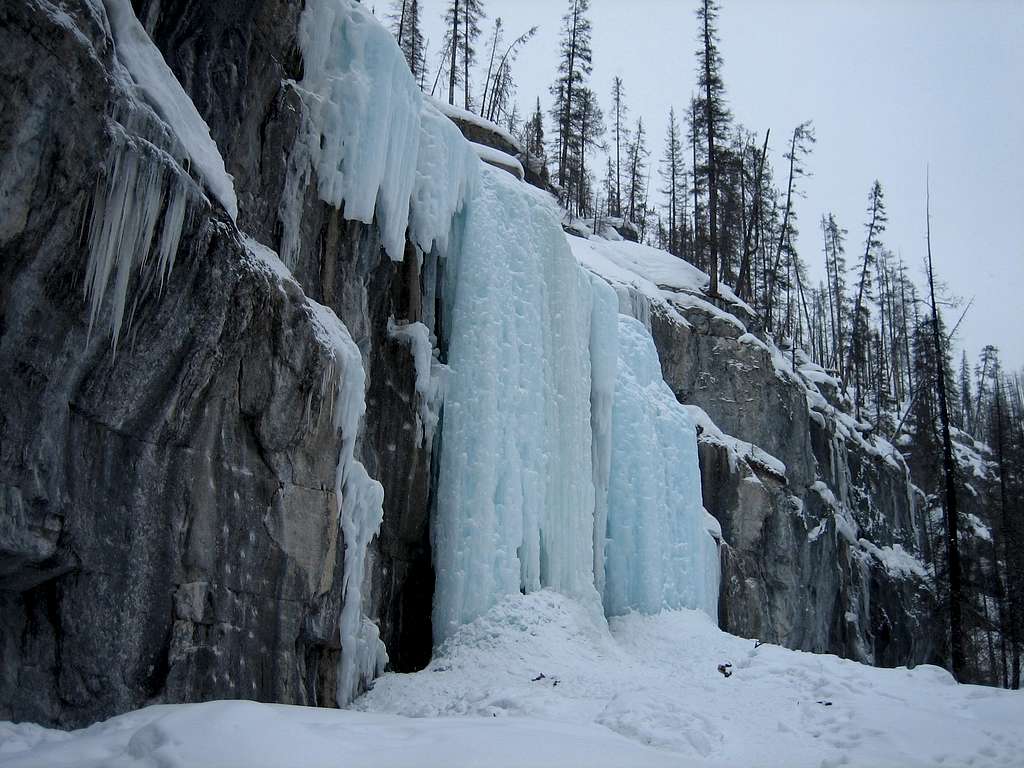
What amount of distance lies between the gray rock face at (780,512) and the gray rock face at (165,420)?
12099 mm

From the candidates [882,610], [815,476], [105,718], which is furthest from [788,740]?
[882,610]

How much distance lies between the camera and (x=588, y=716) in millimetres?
7699

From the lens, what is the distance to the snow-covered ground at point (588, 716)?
182 inches

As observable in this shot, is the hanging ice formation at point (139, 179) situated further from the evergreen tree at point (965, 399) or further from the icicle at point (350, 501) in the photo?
the evergreen tree at point (965, 399)

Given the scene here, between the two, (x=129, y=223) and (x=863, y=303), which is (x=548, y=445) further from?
(x=863, y=303)

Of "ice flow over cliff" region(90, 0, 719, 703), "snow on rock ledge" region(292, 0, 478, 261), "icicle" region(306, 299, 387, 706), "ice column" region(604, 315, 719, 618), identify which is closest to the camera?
"icicle" region(306, 299, 387, 706)

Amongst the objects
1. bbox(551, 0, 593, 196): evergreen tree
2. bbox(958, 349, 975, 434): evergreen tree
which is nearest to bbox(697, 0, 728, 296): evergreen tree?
bbox(551, 0, 593, 196): evergreen tree

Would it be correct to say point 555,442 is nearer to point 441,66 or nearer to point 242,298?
point 242,298

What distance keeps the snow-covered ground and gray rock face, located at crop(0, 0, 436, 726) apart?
715mm

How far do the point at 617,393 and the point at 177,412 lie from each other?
390 inches

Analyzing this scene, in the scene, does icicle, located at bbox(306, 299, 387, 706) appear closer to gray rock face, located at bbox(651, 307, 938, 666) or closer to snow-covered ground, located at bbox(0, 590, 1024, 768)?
snow-covered ground, located at bbox(0, 590, 1024, 768)

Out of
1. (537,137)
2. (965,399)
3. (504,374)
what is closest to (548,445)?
(504,374)

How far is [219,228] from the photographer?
20.9 feet

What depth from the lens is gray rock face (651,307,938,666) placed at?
18.8 m
